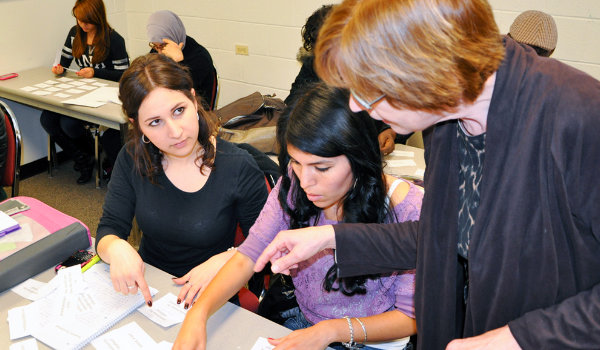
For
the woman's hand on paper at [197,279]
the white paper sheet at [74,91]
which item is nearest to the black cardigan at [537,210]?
the woman's hand on paper at [197,279]

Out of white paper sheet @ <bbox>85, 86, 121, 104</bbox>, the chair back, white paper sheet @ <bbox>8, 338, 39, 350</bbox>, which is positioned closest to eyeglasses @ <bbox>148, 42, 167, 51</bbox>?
white paper sheet @ <bbox>85, 86, 121, 104</bbox>

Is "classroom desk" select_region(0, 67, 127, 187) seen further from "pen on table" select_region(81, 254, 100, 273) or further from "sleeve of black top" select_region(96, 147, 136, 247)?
"pen on table" select_region(81, 254, 100, 273)

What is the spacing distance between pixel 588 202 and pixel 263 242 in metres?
0.94

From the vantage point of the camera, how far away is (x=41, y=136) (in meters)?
4.13

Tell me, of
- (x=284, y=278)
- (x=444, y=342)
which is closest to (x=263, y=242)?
(x=284, y=278)

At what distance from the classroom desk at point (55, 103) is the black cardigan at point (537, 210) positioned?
248 cm

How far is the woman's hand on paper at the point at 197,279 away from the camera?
1.35 m

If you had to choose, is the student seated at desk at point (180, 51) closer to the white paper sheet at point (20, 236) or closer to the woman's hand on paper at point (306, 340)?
the white paper sheet at point (20, 236)

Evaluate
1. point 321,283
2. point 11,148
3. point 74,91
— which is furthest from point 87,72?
point 321,283

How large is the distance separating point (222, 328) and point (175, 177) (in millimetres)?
642

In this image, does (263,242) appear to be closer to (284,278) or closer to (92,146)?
(284,278)

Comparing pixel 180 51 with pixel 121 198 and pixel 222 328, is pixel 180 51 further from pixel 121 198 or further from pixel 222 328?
pixel 222 328

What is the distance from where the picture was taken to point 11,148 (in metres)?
2.16

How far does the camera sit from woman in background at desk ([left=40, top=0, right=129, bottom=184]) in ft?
12.3
